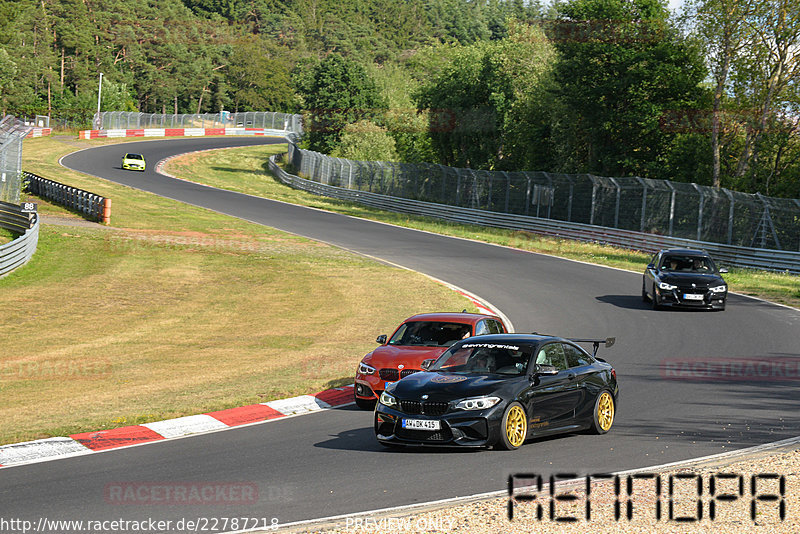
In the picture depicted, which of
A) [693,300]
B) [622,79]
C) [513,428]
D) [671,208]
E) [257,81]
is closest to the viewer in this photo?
[513,428]

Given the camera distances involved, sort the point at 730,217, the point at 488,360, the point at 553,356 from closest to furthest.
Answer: the point at 488,360 → the point at 553,356 → the point at 730,217

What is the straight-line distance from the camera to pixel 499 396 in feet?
34.3

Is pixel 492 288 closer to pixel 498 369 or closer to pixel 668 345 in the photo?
pixel 668 345

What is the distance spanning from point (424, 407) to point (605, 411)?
274 cm

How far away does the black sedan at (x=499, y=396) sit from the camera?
33.8 ft

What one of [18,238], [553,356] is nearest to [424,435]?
[553,356]

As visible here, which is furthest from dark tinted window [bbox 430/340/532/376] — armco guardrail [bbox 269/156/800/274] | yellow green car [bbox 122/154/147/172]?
yellow green car [bbox 122/154/147/172]

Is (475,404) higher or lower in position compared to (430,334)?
higher

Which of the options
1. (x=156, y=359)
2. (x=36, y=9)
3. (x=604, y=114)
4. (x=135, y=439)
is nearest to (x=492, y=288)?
(x=156, y=359)

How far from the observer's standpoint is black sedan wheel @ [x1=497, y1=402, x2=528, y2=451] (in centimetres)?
1034

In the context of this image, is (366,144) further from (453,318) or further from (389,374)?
(389,374)

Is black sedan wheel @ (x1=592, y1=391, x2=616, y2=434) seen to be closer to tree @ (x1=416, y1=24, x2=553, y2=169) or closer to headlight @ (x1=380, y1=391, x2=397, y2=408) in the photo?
headlight @ (x1=380, y1=391, x2=397, y2=408)

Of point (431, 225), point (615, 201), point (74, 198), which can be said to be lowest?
point (74, 198)

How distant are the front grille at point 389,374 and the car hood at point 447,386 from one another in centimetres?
233
